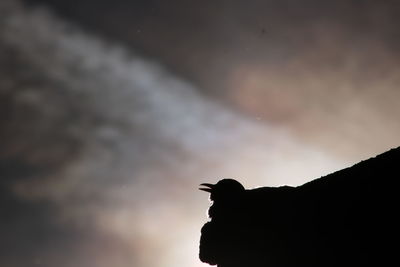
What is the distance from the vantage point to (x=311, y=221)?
919 centimetres

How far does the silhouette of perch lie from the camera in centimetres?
775

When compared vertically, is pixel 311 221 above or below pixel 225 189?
below

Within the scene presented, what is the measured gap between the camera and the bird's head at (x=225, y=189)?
38.8 feet

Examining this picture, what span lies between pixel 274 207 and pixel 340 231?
223cm

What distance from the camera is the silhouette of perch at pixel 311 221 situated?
775 cm

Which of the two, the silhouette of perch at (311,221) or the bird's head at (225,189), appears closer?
the silhouette of perch at (311,221)

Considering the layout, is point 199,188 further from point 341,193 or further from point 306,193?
point 341,193

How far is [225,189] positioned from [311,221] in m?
3.40

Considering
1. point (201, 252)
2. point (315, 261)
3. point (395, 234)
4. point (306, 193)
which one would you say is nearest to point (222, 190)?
point (201, 252)

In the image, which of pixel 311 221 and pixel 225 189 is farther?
pixel 225 189

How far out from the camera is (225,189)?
12117mm

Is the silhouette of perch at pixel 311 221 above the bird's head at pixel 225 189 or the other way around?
the other way around

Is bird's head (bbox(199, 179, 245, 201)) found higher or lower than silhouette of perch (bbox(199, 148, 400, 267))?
higher

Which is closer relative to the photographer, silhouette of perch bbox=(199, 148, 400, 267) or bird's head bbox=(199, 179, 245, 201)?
silhouette of perch bbox=(199, 148, 400, 267)
